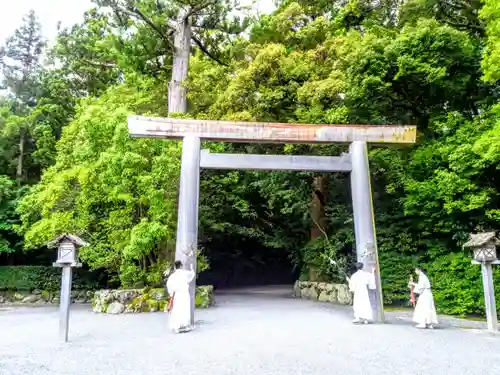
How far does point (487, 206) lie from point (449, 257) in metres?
1.62

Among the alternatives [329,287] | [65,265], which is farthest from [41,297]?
[329,287]

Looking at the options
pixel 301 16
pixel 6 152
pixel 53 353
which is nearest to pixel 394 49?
pixel 301 16

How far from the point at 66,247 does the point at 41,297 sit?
1035 cm

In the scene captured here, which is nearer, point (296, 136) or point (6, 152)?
point (296, 136)

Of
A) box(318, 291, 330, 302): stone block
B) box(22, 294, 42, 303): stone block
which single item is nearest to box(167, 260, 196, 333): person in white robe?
box(318, 291, 330, 302): stone block

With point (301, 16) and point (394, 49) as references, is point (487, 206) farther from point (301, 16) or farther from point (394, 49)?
point (301, 16)

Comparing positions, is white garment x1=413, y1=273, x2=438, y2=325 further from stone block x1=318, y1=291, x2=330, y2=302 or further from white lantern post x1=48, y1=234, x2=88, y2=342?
white lantern post x1=48, y1=234, x2=88, y2=342

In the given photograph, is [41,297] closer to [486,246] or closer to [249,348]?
[249,348]

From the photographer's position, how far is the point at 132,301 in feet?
36.9

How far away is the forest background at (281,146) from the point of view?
10.6 metres

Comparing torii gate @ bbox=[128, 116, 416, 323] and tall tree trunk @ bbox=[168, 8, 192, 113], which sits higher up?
tall tree trunk @ bbox=[168, 8, 192, 113]

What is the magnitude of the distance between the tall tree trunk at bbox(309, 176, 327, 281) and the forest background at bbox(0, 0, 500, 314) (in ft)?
0.17

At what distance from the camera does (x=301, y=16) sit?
1541 centimetres

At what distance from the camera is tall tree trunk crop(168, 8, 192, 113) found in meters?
15.9
